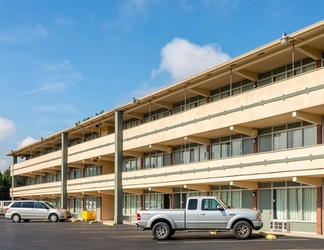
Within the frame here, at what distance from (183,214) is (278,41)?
8.93 m

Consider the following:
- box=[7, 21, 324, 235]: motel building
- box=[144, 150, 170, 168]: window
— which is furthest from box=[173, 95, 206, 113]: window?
box=[144, 150, 170, 168]: window

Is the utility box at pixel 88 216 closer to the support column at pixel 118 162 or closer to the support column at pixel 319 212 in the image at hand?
the support column at pixel 118 162

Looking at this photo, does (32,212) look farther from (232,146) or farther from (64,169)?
(232,146)

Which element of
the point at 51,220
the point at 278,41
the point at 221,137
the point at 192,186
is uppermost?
the point at 278,41

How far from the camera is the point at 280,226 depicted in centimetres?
2609

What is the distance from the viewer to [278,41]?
2312 cm

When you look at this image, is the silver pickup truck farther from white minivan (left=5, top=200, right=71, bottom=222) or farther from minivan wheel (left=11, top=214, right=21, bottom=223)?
minivan wheel (left=11, top=214, right=21, bottom=223)

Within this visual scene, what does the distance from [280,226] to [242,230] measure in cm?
527

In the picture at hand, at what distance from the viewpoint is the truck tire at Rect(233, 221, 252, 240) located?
21562 millimetres

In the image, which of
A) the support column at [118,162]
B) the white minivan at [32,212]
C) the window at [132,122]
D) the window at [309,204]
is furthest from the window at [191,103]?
the white minivan at [32,212]

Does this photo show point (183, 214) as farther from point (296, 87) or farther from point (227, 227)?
point (296, 87)

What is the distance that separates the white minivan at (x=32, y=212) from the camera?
41.5 metres

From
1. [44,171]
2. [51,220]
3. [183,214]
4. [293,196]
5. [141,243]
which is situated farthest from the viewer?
[44,171]

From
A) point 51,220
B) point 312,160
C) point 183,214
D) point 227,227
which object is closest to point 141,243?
point 183,214
